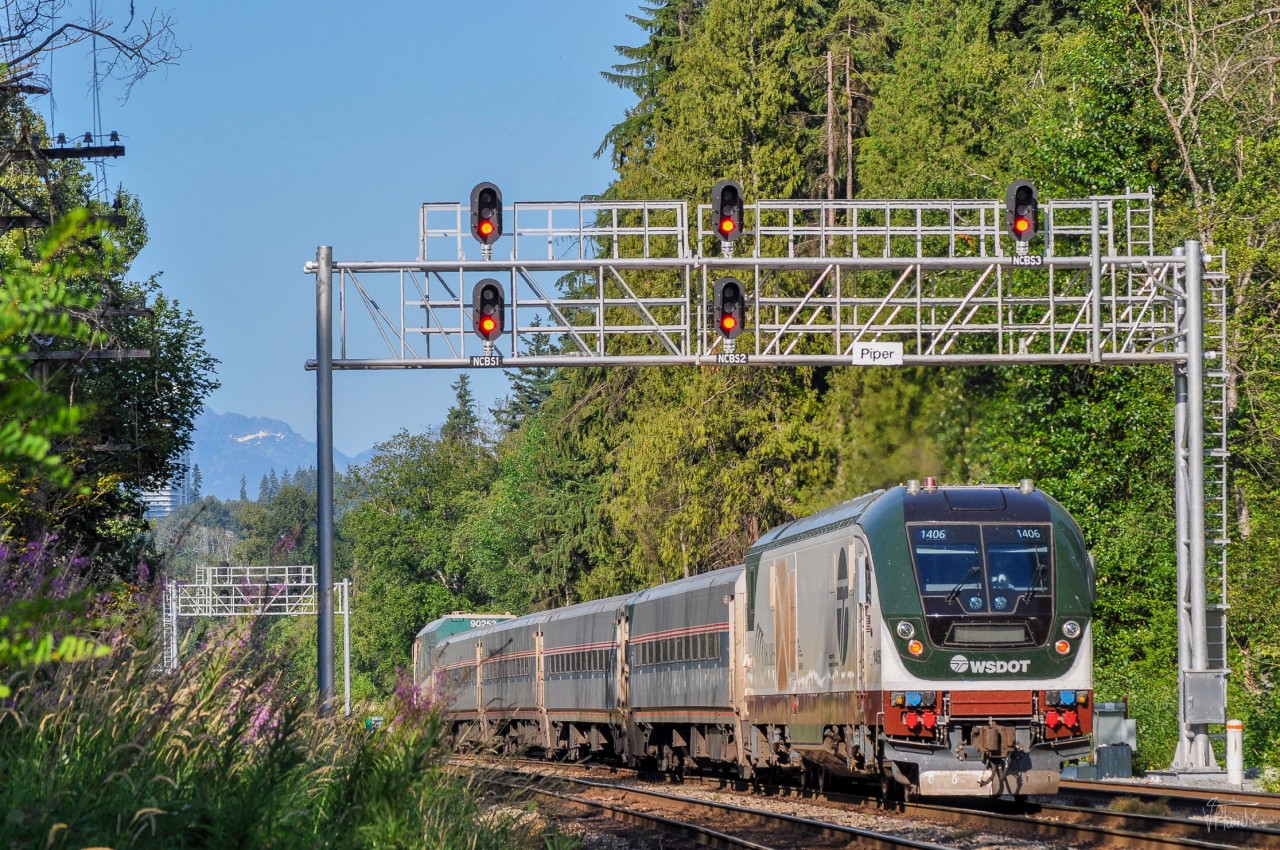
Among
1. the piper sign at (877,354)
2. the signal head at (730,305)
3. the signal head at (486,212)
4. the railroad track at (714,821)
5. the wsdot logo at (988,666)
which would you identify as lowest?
the railroad track at (714,821)

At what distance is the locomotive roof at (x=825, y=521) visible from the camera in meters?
16.8

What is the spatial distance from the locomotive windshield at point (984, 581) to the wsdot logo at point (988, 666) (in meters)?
Result: 0.16

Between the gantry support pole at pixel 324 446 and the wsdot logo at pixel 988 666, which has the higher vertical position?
the gantry support pole at pixel 324 446

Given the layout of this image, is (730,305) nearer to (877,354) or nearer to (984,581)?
(877,354)

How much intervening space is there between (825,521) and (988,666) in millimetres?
2965

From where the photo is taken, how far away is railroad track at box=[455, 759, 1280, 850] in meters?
13.4

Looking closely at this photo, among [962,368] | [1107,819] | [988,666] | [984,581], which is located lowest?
[1107,819]

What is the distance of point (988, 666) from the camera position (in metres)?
15.5

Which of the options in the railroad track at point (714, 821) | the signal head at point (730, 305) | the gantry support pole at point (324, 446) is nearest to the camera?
the railroad track at point (714, 821)

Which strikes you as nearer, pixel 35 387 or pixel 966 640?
pixel 35 387

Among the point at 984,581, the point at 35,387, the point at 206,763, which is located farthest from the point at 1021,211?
the point at 35,387

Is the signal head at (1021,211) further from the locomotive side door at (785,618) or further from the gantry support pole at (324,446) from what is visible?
the gantry support pole at (324,446)

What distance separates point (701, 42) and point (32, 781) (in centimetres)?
4188

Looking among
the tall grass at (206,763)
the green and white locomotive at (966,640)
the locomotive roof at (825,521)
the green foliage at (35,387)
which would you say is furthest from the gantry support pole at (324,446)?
the green foliage at (35,387)
